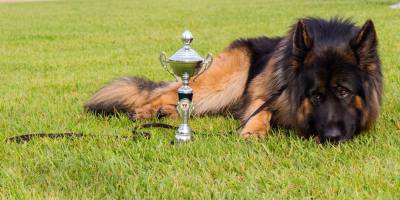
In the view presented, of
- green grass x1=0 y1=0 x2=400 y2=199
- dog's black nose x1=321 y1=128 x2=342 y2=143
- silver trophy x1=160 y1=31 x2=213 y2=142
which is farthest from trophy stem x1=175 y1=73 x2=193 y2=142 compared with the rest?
dog's black nose x1=321 y1=128 x2=342 y2=143

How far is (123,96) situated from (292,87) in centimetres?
197

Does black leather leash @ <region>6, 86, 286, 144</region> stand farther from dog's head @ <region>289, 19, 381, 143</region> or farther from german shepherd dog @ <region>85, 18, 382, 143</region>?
dog's head @ <region>289, 19, 381, 143</region>

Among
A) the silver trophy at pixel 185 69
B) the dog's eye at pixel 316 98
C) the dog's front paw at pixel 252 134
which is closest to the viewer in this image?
the dog's eye at pixel 316 98

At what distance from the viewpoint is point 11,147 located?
4.19 metres

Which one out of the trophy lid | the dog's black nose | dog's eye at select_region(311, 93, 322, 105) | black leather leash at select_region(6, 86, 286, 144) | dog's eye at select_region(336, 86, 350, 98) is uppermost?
the trophy lid

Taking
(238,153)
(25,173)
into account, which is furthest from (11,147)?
(238,153)

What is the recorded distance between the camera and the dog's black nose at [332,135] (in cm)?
395

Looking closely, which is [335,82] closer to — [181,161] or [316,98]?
[316,98]

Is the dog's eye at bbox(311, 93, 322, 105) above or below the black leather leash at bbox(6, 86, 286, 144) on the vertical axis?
above

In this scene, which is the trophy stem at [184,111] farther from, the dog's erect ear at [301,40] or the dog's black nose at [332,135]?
the dog's black nose at [332,135]

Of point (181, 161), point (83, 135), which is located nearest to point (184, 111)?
point (181, 161)

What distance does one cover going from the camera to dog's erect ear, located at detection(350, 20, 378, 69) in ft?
13.4

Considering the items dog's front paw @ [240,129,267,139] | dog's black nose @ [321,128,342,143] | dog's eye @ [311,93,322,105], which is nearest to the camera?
dog's black nose @ [321,128,342,143]

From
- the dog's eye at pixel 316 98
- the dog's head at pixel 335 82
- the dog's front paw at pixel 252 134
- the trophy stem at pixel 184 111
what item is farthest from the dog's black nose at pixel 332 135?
the trophy stem at pixel 184 111
